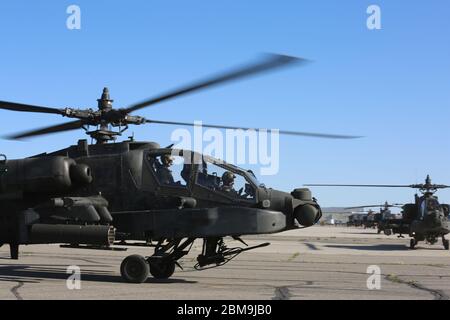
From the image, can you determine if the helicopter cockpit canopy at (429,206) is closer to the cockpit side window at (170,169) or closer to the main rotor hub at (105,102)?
the cockpit side window at (170,169)

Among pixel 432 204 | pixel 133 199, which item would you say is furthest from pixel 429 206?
pixel 133 199

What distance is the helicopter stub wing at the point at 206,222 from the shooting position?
1073 cm

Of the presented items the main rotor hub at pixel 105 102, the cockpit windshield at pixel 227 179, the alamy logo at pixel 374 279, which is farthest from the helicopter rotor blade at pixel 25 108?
the alamy logo at pixel 374 279

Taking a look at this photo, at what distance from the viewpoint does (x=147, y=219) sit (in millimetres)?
11336

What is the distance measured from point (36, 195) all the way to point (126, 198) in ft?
6.60

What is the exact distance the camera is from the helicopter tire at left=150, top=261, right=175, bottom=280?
38.6ft

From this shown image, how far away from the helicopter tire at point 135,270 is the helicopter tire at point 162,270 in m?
0.71

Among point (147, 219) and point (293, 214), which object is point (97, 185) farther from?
point (293, 214)

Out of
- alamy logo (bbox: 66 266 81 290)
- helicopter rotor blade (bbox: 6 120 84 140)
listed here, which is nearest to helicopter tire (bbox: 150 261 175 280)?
alamy logo (bbox: 66 266 81 290)

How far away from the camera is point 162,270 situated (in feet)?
38.9

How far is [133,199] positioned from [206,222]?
70.3 inches

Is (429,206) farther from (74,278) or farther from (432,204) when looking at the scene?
(74,278)

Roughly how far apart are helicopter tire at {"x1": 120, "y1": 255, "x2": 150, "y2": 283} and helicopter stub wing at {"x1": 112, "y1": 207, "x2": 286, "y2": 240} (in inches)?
21.7
